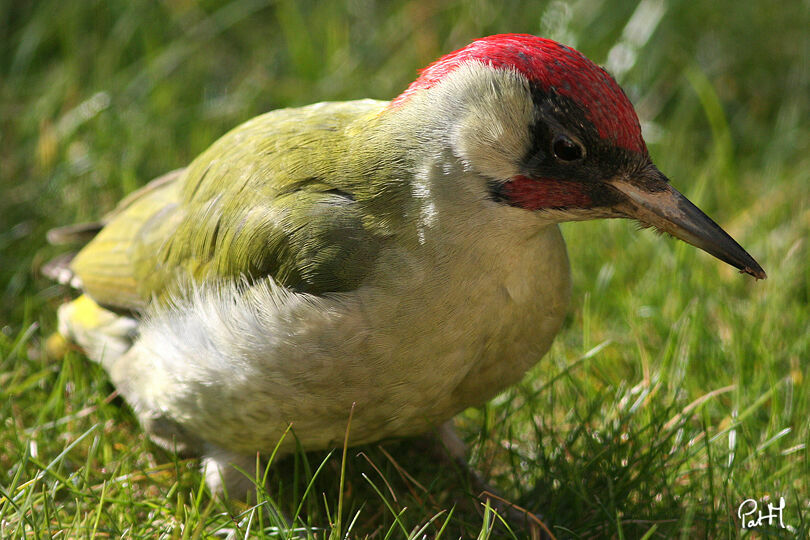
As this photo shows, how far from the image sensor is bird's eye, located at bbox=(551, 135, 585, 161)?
251cm

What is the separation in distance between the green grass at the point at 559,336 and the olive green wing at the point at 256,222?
458 millimetres

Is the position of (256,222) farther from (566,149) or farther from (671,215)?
(671,215)

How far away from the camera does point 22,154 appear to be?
14.9 feet

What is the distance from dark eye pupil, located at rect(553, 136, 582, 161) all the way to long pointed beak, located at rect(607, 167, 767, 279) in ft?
0.39

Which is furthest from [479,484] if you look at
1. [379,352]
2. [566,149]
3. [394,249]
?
[566,149]

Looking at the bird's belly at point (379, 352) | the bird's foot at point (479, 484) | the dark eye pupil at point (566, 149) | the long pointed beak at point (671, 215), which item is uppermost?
the dark eye pupil at point (566, 149)

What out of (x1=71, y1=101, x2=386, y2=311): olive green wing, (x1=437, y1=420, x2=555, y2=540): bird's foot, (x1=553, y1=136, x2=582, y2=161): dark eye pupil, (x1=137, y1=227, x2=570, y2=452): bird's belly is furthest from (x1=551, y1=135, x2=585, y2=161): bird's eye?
(x1=437, y1=420, x2=555, y2=540): bird's foot

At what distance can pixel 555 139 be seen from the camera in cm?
251

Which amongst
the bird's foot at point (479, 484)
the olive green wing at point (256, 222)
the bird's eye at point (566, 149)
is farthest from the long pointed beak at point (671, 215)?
the bird's foot at point (479, 484)

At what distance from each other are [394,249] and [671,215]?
0.72m

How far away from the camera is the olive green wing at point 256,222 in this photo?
277 cm

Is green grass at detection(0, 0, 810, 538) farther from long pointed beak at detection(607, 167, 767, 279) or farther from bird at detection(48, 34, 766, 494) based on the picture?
long pointed beak at detection(607, 167, 767, 279)

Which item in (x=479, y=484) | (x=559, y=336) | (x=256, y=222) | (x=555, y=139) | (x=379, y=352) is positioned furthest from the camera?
(x=559, y=336)

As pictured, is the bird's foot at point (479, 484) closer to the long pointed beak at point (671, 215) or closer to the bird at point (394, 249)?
the bird at point (394, 249)
